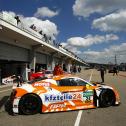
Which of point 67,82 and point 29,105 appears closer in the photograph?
point 29,105

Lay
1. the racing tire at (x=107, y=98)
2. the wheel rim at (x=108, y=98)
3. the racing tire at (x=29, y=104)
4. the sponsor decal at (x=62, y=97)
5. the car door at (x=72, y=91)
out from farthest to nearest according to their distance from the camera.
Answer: the wheel rim at (x=108, y=98)
the racing tire at (x=107, y=98)
the car door at (x=72, y=91)
the sponsor decal at (x=62, y=97)
the racing tire at (x=29, y=104)

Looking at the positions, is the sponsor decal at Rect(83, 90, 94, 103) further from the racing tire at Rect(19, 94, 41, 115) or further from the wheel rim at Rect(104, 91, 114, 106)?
the racing tire at Rect(19, 94, 41, 115)

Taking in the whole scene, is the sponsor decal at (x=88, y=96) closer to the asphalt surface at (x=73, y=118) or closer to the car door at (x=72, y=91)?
the car door at (x=72, y=91)

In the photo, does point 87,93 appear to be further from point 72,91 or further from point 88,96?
point 72,91

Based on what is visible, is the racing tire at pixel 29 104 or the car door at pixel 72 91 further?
the car door at pixel 72 91

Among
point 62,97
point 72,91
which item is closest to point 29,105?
point 62,97

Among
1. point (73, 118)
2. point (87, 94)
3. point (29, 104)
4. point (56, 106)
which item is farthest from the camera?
point (87, 94)

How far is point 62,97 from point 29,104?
1234 millimetres

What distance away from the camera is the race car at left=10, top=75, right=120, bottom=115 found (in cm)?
1005

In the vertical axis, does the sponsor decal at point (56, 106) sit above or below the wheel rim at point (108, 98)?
below

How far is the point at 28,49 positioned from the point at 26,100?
30.7m

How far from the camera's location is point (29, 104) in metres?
10.0

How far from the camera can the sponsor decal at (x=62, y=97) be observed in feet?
33.7

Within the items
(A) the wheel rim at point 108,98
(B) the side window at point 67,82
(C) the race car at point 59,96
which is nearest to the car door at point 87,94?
(C) the race car at point 59,96
